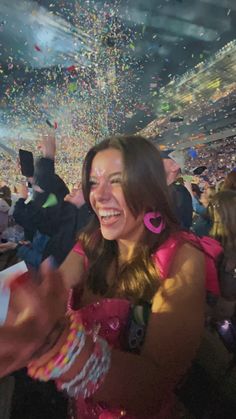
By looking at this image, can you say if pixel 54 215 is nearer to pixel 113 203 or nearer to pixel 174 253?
pixel 113 203

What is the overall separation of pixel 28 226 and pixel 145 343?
2.28m

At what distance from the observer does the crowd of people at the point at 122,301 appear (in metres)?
0.58

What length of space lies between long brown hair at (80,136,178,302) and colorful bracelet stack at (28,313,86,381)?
19.4 inches

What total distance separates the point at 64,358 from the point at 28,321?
0.13 meters

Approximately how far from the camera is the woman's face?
48.0 inches

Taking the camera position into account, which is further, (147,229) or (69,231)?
(69,231)

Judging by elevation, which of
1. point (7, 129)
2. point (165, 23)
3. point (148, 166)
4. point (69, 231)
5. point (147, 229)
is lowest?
point (69, 231)

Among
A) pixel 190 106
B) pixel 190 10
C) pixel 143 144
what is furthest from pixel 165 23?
pixel 143 144

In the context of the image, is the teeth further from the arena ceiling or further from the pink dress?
the arena ceiling

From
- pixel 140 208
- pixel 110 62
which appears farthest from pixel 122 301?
pixel 110 62

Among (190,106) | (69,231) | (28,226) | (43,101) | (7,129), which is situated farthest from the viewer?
(7,129)

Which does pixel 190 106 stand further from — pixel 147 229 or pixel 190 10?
pixel 147 229

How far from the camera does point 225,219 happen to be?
7.48 feet

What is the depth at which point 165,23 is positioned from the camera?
13398 millimetres
